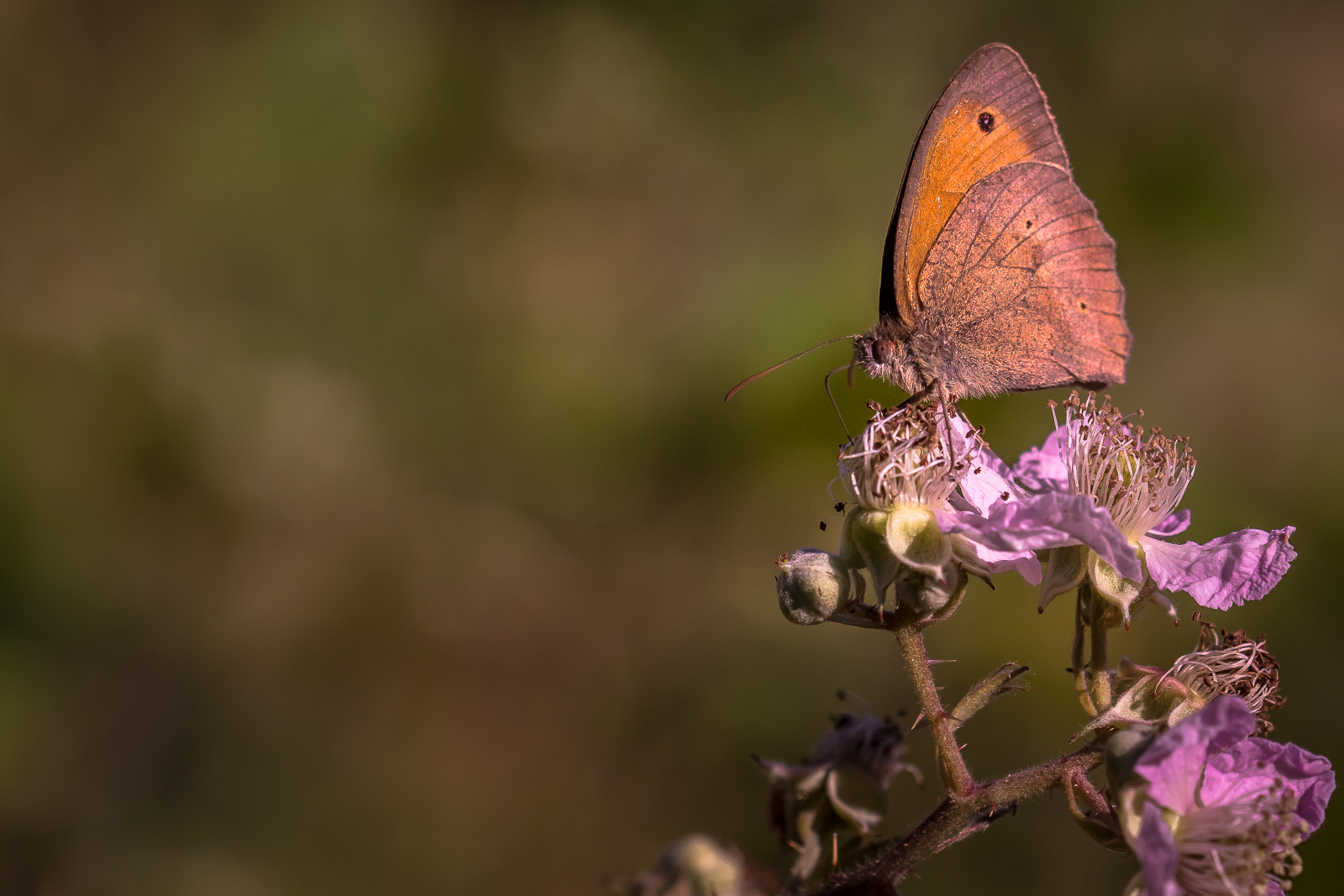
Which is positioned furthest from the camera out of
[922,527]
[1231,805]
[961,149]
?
[961,149]

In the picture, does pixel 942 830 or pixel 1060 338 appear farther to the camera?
pixel 1060 338

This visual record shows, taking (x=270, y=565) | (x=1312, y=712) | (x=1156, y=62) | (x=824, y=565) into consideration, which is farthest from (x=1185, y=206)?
(x=270, y=565)

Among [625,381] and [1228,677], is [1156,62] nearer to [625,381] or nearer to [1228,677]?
[625,381]

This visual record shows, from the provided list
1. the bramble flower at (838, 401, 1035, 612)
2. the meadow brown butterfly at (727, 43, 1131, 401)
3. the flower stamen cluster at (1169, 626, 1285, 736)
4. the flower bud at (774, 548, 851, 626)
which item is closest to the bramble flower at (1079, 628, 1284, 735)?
the flower stamen cluster at (1169, 626, 1285, 736)

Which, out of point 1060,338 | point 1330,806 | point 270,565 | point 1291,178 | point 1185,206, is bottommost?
point 1330,806

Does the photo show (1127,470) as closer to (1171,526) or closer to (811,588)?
(1171,526)

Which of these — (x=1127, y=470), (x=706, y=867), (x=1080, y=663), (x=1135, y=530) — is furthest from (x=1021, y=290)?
(x=706, y=867)
